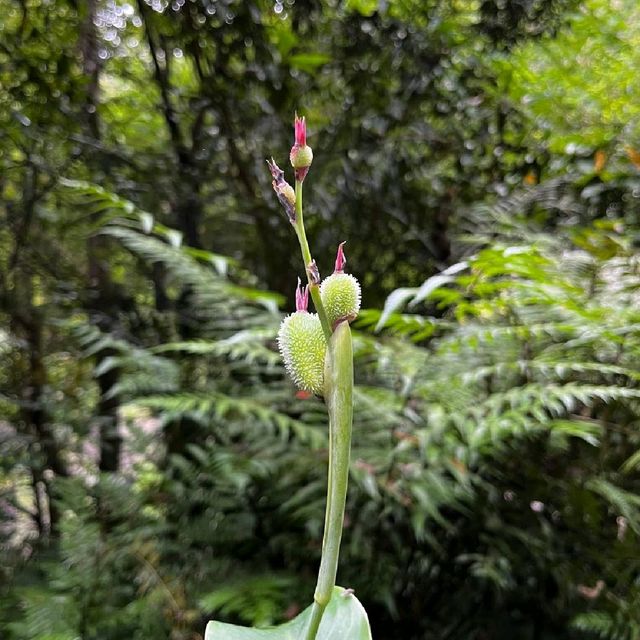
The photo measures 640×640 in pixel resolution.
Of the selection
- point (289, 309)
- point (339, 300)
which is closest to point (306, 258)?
point (339, 300)

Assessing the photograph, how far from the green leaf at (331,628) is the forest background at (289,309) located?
33 centimetres

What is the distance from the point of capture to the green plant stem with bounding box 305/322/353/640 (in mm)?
222

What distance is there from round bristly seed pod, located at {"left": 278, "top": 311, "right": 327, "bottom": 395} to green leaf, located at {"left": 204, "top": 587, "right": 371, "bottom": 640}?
5.9 inches

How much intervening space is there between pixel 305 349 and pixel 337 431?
A: 0.04 m

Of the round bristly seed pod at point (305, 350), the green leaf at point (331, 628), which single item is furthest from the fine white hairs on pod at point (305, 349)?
the green leaf at point (331, 628)

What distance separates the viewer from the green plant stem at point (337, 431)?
0.22 metres

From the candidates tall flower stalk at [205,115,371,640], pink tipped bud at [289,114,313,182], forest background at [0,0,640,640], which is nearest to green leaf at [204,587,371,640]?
tall flower stalk at [205,115,371,640]

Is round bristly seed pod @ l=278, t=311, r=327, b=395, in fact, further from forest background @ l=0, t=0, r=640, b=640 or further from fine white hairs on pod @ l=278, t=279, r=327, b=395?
forest background @ l=0, t=0, r=640, b=640

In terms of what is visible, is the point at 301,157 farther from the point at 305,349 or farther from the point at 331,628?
the point at 331,628

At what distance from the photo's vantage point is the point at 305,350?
0.25 m

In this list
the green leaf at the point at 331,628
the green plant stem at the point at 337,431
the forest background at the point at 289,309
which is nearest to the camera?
the green plant stem at the point at 337,431

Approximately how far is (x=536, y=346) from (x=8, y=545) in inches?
36.0

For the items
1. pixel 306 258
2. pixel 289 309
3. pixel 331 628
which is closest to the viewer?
pixel 306 258

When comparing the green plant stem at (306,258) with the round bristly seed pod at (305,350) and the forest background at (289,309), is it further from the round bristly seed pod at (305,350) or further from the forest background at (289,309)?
the forest background at (289,309)
